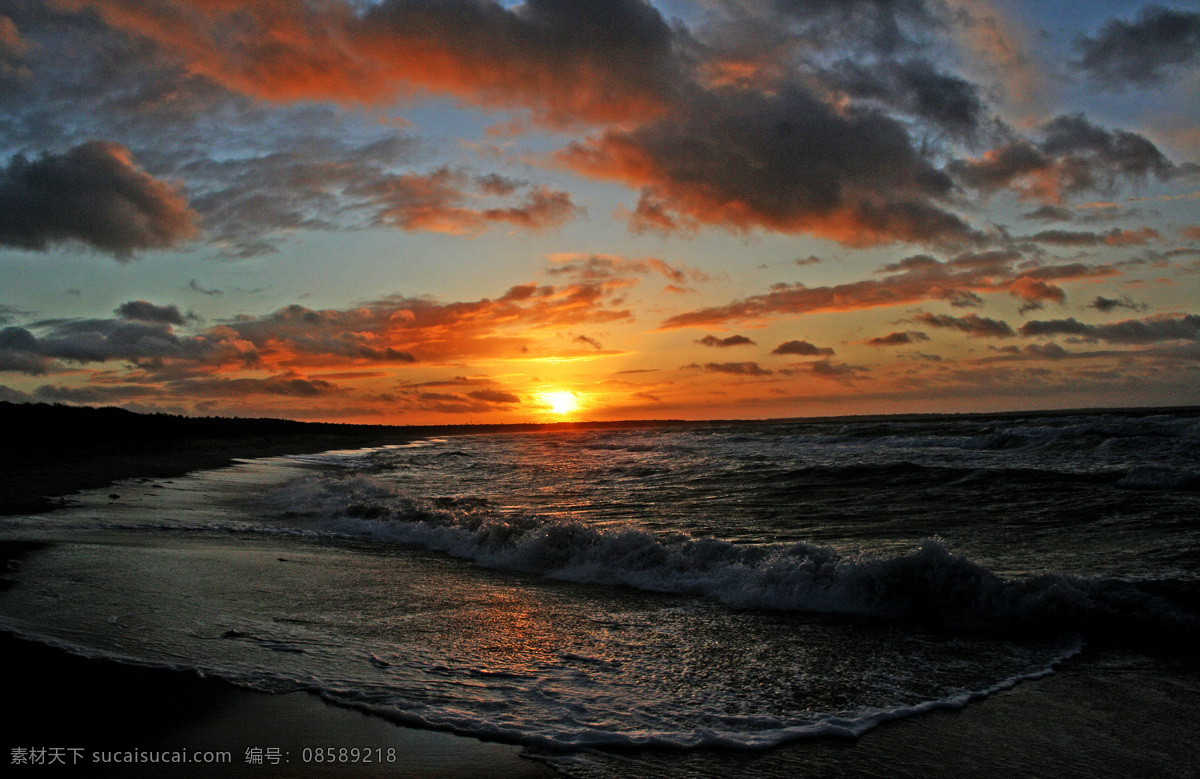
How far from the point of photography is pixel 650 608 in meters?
7.67

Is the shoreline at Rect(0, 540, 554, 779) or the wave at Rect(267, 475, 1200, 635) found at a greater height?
Result: the shoreline at Rect(0, 540, 554, 779)

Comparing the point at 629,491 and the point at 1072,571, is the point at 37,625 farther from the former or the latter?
the point at 629,491

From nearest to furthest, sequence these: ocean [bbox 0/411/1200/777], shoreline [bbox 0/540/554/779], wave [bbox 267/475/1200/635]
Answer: shoreline [bbox 0/540/554/779] < ocean [bbox 0/411/1200/777] < wave [bbox 267/475/1200/635]

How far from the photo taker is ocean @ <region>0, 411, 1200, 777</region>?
464 cm

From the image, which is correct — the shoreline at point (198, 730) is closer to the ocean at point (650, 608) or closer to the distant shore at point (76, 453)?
the ocean at point (650, 608)

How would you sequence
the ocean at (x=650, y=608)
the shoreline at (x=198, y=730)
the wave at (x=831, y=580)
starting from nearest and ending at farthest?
the shoreline at (x=198, y=730) → the ocean at (x=650, y=608) → the wave at (x=831, y=580)

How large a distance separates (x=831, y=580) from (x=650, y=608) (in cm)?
222

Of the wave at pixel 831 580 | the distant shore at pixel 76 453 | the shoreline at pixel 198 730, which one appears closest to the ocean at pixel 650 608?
the wave at pixel 831 580

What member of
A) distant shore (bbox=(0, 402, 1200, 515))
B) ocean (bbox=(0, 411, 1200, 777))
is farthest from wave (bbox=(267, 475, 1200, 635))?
distant shore (bbox=(0, 402, 1200, 515))

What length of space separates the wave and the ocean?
0.09ft

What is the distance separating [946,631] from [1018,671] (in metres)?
1.22

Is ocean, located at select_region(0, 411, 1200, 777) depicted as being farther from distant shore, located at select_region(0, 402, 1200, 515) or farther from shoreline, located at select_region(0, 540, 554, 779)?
distant shore, located at select_region(0, 402, 1200, 515)

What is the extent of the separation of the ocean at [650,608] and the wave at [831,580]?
1.1 inches

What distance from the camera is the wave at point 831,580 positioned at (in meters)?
6.93
